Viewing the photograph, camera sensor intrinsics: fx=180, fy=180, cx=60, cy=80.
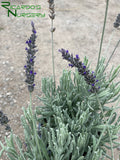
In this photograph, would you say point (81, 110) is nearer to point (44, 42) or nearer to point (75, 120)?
point (75, 120)

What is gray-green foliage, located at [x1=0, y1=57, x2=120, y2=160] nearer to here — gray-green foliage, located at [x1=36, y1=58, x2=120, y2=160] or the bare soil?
gray-green foliage, located at [x1=36, y1=58, x2=120, y2=160]

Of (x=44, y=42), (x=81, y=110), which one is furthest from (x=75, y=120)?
(x=44, y=42)

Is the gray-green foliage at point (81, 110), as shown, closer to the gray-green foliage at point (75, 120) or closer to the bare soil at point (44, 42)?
the gray-green foliage at point (75, 120)

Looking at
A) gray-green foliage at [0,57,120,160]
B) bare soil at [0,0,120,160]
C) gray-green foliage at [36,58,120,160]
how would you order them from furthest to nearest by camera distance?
bare soil at [0,0,120,160] < gray-green foliage at [36,58,120,160] < gray-green foliage at [0,57,120,160]

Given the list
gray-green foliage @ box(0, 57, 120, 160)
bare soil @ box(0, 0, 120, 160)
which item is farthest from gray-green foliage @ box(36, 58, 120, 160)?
bare soil @ box(0, 0, 120, 160)

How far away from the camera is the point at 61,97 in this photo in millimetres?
1867

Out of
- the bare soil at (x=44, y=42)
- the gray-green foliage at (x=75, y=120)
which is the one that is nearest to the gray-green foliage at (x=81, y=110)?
the gray-green foliage at (x=75, y=120)

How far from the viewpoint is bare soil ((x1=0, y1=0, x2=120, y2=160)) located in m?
2.81

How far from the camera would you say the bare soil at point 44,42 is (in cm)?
281

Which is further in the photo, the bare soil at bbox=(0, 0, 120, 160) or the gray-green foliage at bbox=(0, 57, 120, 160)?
the bare soil at bbox=(0, 0, 120, 160)

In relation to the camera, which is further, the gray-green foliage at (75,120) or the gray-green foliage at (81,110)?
the gray-green foliage at (81,110)

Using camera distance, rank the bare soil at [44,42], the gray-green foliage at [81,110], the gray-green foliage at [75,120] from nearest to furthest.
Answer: the gray-green foliage at [75,120] → the gray-green foliage at [81,110] → the bare soil at [44,42]

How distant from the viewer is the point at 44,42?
379cm

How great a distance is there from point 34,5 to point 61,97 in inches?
138
